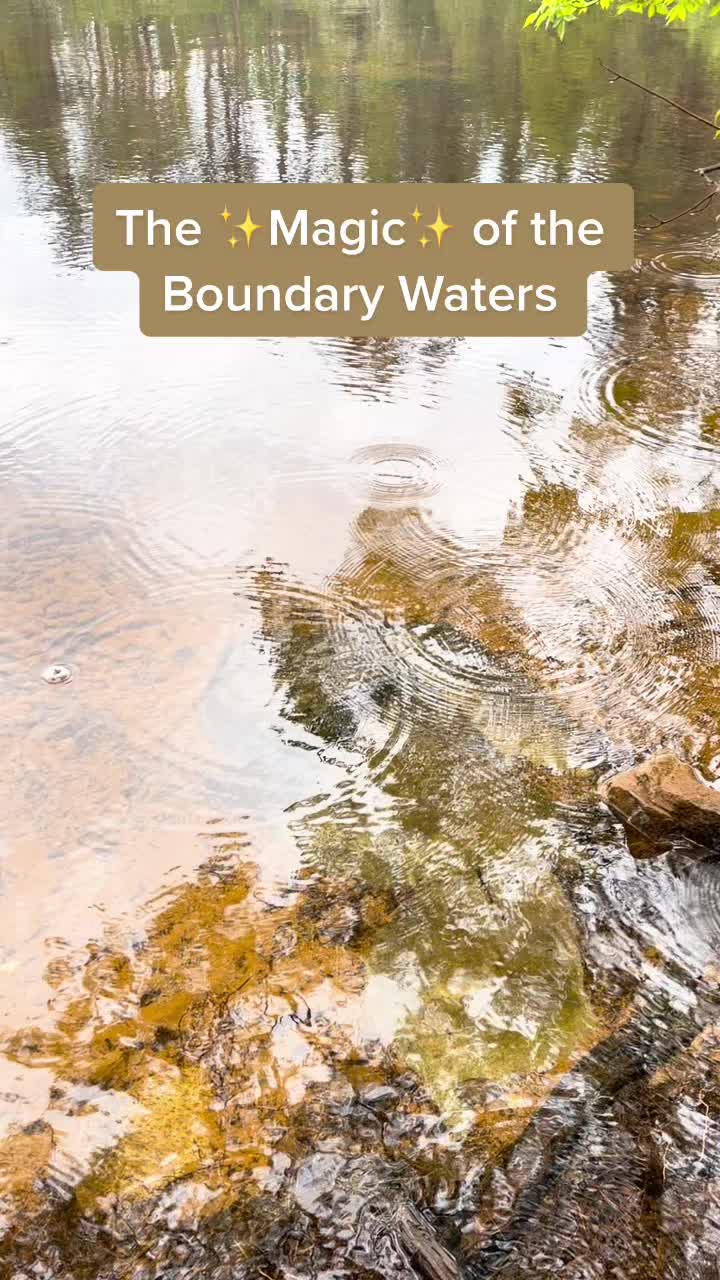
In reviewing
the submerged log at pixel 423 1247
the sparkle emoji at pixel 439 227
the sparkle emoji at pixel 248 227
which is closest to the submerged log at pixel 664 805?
Result: the submerged log at pixel 423 1247

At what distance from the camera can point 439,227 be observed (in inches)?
449

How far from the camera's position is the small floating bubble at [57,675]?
5.30 meters

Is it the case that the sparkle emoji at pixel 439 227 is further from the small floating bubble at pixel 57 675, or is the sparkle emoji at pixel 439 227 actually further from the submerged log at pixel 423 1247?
the submerged log at pixel 423 1247

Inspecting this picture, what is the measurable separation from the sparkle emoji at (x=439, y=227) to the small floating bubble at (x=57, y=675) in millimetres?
7875

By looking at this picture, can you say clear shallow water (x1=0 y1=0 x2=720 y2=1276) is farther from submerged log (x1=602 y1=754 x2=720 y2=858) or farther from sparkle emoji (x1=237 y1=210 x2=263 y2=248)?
Answer: sparkle emoji (x1=237 y1=210 x2=263 y2=248)

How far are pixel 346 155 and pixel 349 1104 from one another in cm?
1448

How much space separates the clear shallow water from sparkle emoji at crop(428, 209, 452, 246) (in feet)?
6.77

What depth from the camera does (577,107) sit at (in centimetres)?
1803

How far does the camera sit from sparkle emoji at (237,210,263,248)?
37.2ft

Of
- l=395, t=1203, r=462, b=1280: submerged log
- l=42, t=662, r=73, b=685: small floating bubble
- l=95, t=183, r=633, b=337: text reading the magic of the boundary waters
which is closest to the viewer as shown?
l=395, t=1203, r=462, b=1280: submerged log

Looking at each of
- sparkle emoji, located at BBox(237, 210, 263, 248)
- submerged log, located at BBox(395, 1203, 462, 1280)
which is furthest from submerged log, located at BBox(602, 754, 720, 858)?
sparkle emoji, located at BBox(237, 210, 263, 248)

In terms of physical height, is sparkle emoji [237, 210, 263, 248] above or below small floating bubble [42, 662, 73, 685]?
above

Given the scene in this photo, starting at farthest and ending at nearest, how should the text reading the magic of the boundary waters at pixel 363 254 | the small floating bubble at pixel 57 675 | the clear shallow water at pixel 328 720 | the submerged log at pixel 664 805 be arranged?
the text reading the magic of the boundary waters at pixel 363 254
the small floating bubble at pixel 57 675
the submerged log at pixel 664 805
the clear shallow water at pixel 328 720

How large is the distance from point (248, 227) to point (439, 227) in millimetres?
2325
